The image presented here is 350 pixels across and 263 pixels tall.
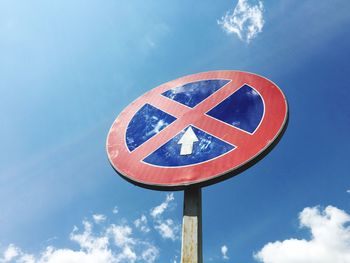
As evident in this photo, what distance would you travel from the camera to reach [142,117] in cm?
392

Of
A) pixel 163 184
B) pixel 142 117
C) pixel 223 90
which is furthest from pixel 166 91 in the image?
pixel 163 184

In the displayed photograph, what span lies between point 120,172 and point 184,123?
836 millimetres

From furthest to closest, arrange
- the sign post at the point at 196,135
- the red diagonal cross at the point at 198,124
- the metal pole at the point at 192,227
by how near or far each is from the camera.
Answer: the red diagonal cross at the point at 198,124
the sign post at the point at 196,135
the metal pole at the point at 192,227

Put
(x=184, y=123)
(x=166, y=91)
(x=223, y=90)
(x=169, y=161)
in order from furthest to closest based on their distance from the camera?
1. (x=166, y=91)
2. (x=223, y=90)
3. (x=184, y=123)
4. (x=169, y=161)

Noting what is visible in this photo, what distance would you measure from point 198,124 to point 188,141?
0.24m

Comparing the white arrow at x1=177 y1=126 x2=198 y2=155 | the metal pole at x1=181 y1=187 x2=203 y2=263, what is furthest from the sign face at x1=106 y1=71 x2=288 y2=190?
the metal pole at x1=181 y1=187 x2=203 y2=263

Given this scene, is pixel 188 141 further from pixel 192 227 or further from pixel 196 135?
pixel 192 227

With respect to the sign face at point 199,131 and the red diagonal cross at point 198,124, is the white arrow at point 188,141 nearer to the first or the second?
the sign face at point 199,131

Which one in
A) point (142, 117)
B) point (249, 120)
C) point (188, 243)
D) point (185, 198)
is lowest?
point (188, 243)

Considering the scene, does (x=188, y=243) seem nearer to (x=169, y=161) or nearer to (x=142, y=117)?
(x=169, y=161)

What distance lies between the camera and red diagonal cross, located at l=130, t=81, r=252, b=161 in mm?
3078

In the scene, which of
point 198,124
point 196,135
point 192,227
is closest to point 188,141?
point 196,135

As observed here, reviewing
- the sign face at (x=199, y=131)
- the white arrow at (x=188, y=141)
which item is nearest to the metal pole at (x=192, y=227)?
the sign face at (x=199, y=131)

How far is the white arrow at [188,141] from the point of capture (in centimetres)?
310
